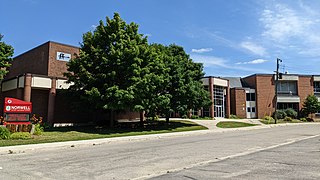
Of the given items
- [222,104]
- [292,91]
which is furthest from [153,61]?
[292,91]

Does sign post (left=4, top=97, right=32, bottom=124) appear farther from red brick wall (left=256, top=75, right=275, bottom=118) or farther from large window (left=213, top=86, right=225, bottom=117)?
red brick wall (left=256, top=75, right=275, bottom=118)

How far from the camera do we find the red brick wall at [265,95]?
5114 cm

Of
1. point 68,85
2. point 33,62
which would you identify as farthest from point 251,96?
point 33,62

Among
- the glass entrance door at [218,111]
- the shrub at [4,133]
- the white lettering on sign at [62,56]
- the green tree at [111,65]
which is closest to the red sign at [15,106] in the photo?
the shrub at [4,133]

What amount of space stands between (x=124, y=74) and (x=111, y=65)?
1.37 metres

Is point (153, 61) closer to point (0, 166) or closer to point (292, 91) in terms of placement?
point (0, 166)

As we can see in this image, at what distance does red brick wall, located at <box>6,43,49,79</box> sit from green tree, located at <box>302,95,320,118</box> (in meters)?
44.6

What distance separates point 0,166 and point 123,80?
621 inches

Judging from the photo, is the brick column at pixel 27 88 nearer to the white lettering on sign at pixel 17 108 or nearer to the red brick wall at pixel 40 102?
the red brick wall at pixel 40 102

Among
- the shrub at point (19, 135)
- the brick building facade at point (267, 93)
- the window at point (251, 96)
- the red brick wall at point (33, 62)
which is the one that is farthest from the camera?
the window at point (251, 96)

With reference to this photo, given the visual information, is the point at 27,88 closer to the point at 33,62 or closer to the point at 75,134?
the point at 33,62

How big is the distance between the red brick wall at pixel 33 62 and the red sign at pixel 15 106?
39.5 feet

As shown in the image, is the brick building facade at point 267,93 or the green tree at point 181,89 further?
the brick building facade at point 267,93

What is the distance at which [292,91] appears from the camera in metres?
53.8
